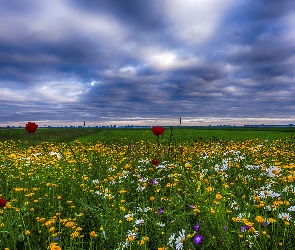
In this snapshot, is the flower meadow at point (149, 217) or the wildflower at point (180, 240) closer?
the wildflower at point (180, 240)

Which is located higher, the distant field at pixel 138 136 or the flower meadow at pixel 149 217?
the distant field at pixel 138 136

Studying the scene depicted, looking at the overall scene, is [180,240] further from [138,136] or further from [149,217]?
[138,136]

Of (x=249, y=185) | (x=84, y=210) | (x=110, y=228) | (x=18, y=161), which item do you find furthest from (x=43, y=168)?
(x=249, y=185)

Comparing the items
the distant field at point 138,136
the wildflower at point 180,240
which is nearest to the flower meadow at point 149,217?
the wildflower at point 180,240

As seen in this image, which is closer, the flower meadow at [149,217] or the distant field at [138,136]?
the flower meadow at [149,217]

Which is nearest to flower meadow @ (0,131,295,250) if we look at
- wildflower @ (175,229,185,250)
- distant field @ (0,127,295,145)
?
wildflower @ (175,229,185,250)

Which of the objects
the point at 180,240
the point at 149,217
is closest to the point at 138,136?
the point at 149,217

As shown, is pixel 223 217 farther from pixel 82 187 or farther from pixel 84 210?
pixel 82 187

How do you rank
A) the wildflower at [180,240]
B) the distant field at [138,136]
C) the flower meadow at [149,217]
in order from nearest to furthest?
the wildflower at [180,240] → the flower meadow at [149,217] → the distant field at [138,136]

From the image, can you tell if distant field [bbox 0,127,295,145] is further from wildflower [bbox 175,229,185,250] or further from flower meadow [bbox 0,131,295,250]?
wildflower [bbox 175,229,185,250]

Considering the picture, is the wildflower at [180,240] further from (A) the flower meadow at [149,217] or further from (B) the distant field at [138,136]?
(B) the distant field at [138,136]

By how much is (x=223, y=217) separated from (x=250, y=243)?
62cm

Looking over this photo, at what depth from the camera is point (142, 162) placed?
7.59 meters

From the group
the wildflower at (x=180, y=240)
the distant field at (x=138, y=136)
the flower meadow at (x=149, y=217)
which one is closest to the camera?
the wildflower at (x=180, y=240)
